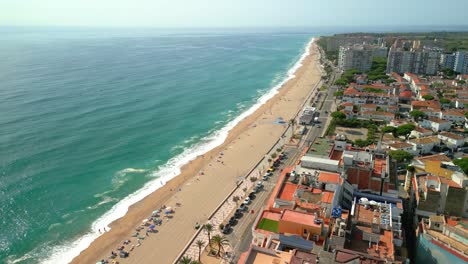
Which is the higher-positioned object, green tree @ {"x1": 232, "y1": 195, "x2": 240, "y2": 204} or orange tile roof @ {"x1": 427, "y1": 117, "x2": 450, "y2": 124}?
orange tile roof @ {"x1": 427, "y1": 117, "x2": 450, "y2": 124}

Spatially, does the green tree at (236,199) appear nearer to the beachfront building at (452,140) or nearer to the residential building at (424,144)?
the residential building at (424,144)

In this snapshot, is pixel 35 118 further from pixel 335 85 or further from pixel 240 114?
pixel 335 85

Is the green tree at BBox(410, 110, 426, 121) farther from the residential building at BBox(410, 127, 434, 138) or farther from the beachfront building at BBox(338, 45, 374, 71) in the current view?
the beachfront building at BBox(338, 45, 374, 71)

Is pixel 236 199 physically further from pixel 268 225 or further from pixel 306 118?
pixel 306 118

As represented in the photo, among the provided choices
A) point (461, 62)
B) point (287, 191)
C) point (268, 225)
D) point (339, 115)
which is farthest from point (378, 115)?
point (461, 62)

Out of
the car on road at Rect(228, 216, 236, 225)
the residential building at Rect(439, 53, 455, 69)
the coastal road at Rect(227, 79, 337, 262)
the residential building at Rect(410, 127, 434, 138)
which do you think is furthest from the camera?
the residential building at Rect(439, 53, 455, 69)

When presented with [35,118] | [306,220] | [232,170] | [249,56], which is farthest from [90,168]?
[249,56]

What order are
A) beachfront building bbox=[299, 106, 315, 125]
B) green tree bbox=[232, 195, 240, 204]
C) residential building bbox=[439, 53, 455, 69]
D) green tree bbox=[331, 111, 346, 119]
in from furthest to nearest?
Result: 1. residential building bbox=[439, 53, 455, 69]
2. green tree bbox=[331, 111, 346, 119]
3. beachfront building bbox=[299, 106, 315, 125]
4. green tree bbox=[232, 195, 240, 204]

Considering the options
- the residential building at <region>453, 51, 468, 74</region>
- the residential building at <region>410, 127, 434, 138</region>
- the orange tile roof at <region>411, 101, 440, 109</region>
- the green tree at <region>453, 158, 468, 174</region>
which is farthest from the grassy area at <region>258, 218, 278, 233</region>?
the residential building at <region>453, 51, 468, 74</region>

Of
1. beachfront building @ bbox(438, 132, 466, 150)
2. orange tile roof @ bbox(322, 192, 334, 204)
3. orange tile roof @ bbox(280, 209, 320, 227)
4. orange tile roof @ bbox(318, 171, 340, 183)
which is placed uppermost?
orange tile roof @ bbox(318, 171, 340, 183)
